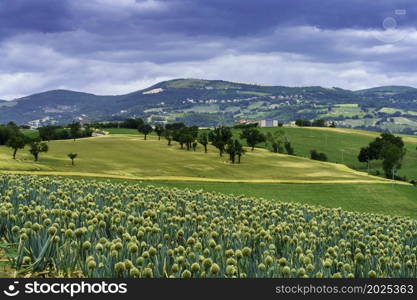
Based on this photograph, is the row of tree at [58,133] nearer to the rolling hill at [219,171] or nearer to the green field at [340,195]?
the rolling hill at [219,171]

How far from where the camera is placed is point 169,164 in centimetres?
12325

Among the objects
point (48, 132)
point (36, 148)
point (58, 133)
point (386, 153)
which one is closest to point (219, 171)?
point (36, 148)

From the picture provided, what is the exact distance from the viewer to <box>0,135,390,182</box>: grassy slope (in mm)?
105038

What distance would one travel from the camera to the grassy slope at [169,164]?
105038 millimetres

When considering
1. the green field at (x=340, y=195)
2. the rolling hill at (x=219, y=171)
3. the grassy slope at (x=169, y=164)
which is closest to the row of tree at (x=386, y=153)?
the grassy slope at (x=169, y=164)

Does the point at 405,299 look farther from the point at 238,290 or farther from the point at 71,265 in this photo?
the point at 71,265

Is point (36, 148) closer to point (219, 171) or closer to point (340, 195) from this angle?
point (219, 171)

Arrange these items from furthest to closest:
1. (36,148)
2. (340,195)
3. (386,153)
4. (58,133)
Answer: (58,133)
(386,153)
(36,148)
(340,195)

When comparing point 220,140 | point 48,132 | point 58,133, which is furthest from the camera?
point 58,133

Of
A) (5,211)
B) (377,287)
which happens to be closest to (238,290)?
(377,287)

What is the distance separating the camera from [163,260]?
9688mm

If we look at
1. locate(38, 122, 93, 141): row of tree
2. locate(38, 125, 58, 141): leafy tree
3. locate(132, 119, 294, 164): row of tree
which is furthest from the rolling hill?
locate(38, 125, 58, 141): leafy tree

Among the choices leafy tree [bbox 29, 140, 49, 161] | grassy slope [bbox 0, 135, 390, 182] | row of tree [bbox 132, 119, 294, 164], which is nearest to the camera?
grassy slope [bbox 0, 135, 390, 182]

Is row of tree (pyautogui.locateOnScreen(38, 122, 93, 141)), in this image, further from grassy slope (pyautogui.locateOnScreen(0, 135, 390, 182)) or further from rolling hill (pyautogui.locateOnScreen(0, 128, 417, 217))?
grassy slope (pyautogui.locateOnScreen(0, 135, 390, 182))
